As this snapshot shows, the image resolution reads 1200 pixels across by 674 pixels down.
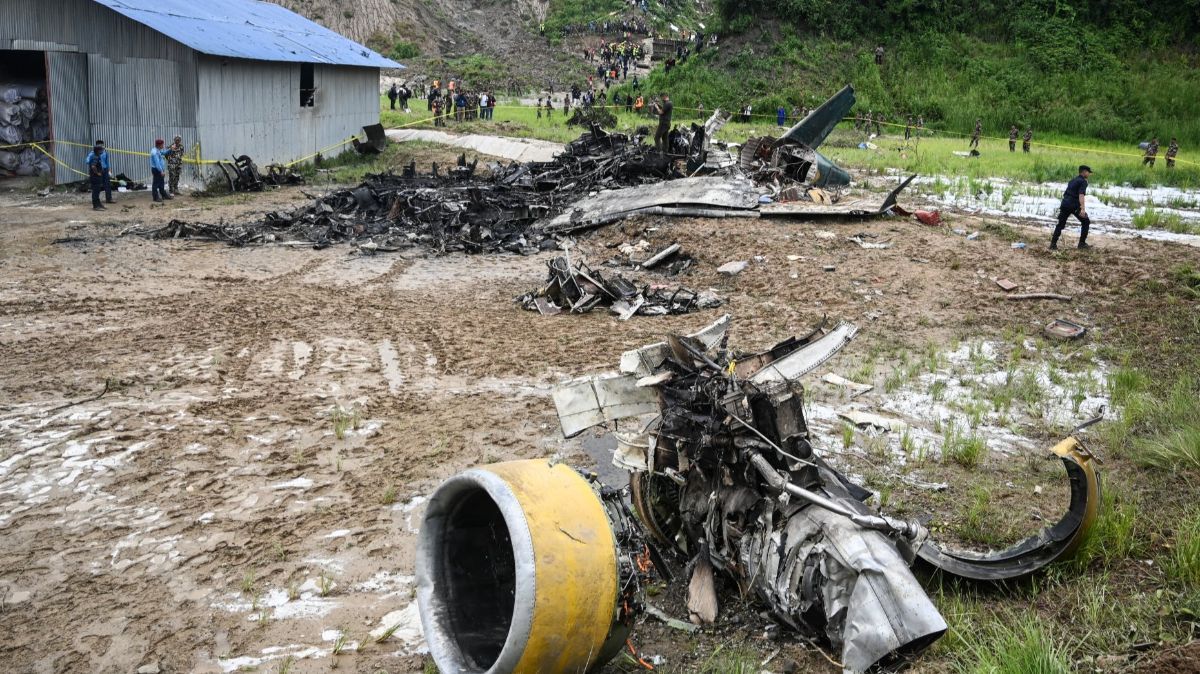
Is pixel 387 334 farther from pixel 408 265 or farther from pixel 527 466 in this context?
pixel 527 466

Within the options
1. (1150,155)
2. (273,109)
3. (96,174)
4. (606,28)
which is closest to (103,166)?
(96,174)

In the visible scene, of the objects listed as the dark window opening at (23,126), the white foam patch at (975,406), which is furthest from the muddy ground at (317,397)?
the dark window opening at (23,126)

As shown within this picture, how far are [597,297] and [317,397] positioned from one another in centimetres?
455

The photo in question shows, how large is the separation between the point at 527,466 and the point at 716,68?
40.1 meters

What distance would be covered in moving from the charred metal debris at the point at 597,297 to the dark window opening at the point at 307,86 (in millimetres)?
17476

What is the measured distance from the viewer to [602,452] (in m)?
7.51

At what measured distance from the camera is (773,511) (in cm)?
466

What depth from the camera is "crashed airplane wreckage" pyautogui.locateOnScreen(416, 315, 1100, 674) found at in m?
3.86

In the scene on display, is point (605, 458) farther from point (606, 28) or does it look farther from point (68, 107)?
point (606, 28)

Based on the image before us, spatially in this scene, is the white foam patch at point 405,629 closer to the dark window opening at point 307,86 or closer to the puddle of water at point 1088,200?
the puddle of water at point 1088,200

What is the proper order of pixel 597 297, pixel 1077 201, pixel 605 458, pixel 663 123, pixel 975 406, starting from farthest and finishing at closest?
pixel 663 123 → pixel 1077 201 → pixel 597 297 → pixel 975 406 → pixel 605 458

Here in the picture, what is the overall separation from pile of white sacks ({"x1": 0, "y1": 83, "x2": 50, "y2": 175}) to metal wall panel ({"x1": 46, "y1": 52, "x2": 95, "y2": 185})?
1.48 ft

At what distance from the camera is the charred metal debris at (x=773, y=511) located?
4055 millimetres

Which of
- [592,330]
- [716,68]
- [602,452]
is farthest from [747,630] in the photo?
[716,68]
